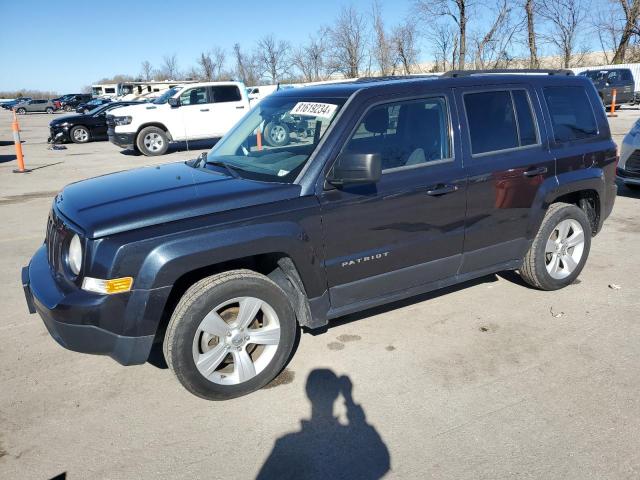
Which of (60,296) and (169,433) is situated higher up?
(60,296)

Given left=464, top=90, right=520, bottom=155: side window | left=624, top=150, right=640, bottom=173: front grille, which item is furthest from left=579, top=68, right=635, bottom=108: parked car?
left=464, top=90, right=520, bottom=155: side window

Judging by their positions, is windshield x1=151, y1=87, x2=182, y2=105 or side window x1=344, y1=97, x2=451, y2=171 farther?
windshield x1=151, y1=87, x2=182, y2=105

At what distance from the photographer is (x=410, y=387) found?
3.35m

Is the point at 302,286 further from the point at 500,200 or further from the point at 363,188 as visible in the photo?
the point at 500,200

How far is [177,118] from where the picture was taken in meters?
15.5

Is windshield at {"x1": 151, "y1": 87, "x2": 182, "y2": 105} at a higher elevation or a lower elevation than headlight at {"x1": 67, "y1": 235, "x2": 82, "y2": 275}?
higher

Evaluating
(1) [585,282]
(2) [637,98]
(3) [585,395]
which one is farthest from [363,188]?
(2) [637,98]

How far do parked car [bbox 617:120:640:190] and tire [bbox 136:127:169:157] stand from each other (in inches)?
474

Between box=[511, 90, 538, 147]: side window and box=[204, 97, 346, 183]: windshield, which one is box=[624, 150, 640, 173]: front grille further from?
box=[204, 97, 346, 183]: windshield

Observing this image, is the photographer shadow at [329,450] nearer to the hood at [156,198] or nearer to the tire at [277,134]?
the hood at [156,198]

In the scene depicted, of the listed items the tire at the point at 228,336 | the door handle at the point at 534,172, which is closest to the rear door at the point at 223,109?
the door handle at the point at 534,172

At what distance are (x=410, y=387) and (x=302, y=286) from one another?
937mm

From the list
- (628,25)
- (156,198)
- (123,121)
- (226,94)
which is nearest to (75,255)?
(156,198)

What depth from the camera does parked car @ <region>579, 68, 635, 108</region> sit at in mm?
26608
